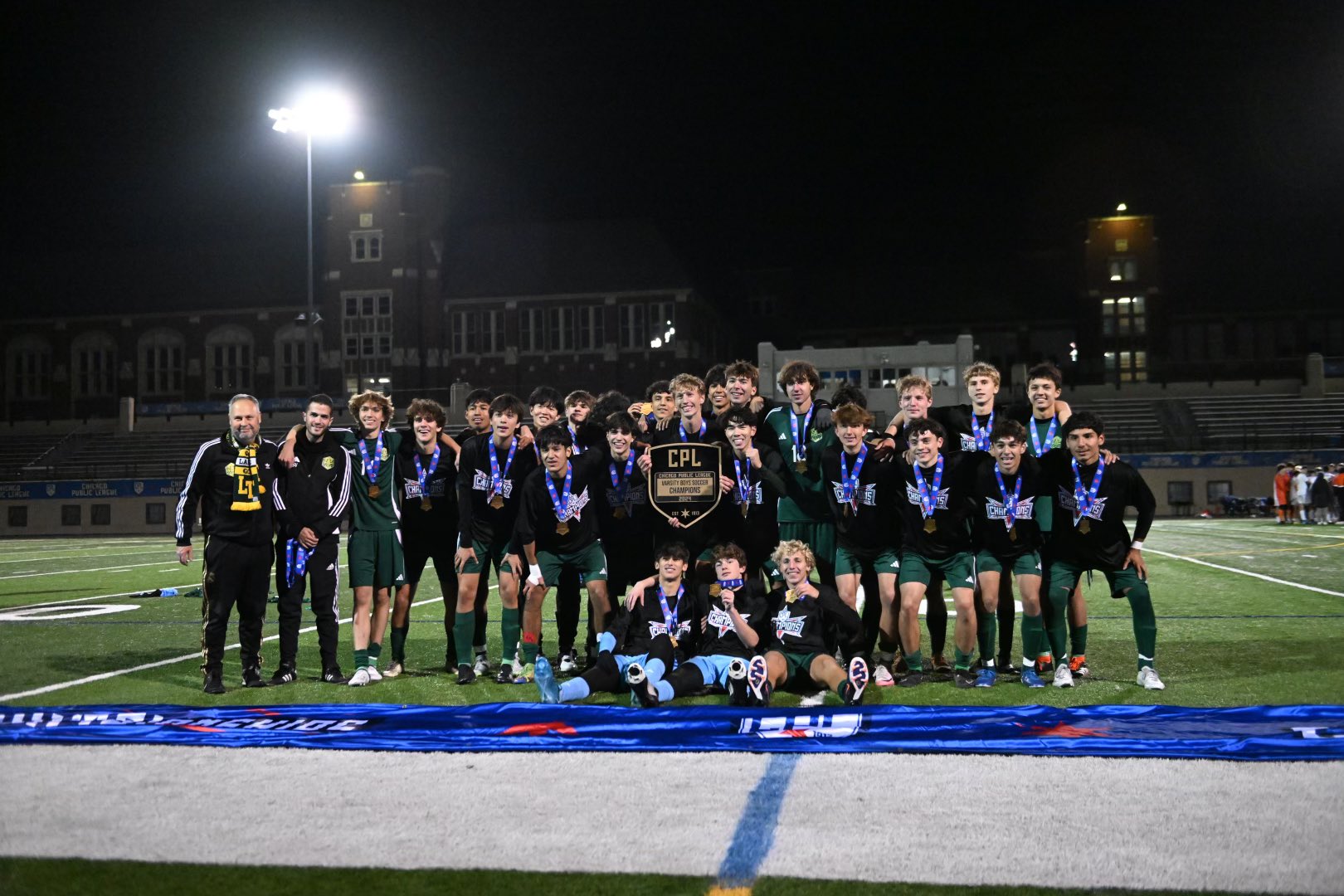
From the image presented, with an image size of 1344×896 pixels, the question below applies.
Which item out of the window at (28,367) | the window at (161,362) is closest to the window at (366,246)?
the window at (161,362)

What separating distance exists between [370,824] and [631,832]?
1.04m

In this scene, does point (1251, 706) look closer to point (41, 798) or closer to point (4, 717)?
point (41, 798)

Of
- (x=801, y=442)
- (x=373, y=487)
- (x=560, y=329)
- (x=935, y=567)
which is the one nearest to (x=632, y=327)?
(x=560, y=329)

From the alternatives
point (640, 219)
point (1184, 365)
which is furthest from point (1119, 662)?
point (1184, 365)

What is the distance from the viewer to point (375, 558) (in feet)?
26.1

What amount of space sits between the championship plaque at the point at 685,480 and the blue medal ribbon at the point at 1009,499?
1904mm

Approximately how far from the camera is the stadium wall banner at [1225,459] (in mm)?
40406

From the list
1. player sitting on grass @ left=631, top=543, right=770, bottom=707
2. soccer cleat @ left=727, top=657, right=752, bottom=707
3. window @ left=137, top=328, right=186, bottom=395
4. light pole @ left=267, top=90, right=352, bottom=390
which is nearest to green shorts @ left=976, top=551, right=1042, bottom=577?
player sitting on grass @ left=631, top=543, right=770, bottom=707

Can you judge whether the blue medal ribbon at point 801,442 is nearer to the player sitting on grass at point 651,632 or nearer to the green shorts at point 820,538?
the green shorts at point 820,538

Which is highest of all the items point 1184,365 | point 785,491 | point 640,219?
point 640,219

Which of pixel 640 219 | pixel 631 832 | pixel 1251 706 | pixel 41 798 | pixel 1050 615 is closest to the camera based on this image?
pixel 631 832

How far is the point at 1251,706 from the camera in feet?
20.1

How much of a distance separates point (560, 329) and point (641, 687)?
5014 cm

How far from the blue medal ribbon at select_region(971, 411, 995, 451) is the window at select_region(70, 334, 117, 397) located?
205 ft
